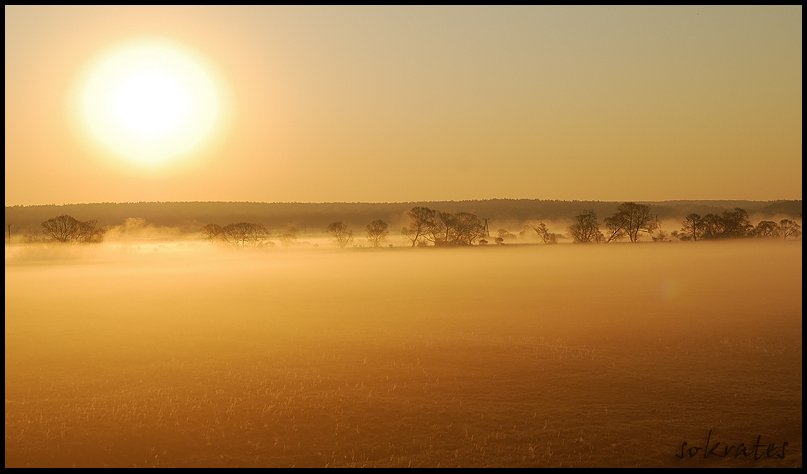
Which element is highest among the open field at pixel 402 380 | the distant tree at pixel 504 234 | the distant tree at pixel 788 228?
the distant tree at pixel 788 228

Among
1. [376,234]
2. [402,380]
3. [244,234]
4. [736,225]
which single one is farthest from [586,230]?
[402,380]

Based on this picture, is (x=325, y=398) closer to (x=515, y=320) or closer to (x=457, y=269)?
(x=515, y=320)

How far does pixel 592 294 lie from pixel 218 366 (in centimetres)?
2192

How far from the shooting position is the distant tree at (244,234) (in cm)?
9712

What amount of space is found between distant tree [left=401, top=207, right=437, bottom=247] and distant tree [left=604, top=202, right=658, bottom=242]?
1033 inches

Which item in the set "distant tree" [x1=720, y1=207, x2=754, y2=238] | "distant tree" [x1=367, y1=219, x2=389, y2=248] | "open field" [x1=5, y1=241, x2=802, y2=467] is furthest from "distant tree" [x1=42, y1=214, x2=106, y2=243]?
"distant tree" [x1=720, y1=207, x2=754, y2=238]

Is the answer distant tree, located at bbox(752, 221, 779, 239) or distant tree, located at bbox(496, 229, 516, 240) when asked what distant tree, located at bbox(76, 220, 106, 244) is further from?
distant tree, located at bbox(752, 221, 779, 239)

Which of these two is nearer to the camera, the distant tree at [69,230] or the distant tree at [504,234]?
the distant tree at [69,230]

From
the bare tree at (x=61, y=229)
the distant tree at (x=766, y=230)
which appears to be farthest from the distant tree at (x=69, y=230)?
the distant tree at (x=766, y=230)

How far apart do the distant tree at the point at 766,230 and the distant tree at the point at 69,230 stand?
95788 millimetres

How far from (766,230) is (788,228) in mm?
3968

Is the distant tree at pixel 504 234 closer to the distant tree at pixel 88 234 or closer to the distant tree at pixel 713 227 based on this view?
the distant tree at pixel 713 227

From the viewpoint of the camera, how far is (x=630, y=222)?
317 feet

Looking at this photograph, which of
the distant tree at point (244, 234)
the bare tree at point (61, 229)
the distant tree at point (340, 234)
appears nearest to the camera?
the bare tree at point (61, 229)
